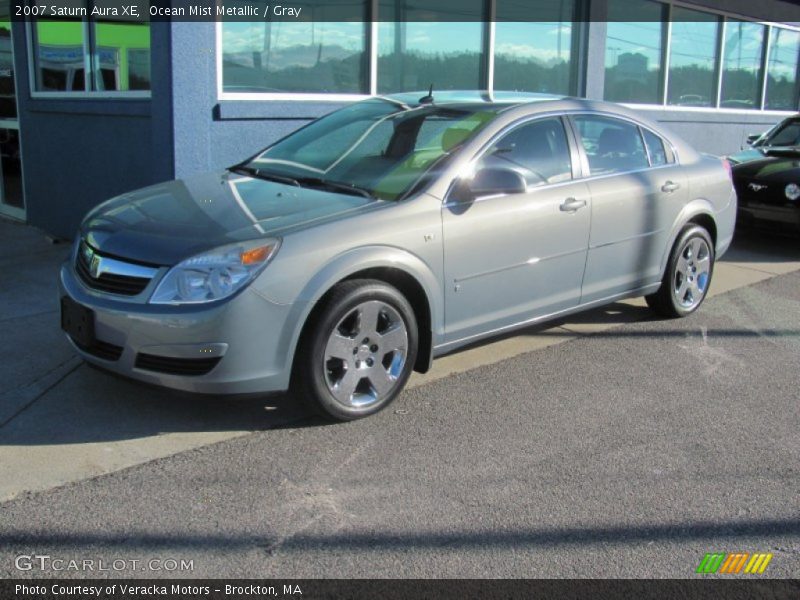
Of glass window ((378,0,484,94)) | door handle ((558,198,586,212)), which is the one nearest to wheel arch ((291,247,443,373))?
door handle ((558,198,586,212))

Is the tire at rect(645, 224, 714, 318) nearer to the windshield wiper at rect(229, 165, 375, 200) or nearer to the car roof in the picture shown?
the car roof

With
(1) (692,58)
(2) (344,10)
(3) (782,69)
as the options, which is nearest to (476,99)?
(2) (344,10)

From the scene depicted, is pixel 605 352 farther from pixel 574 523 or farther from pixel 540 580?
pixel 540 580

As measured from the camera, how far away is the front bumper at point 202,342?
3.82 m

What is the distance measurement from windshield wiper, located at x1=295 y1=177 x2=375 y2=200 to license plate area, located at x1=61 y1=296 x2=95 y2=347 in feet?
4.64

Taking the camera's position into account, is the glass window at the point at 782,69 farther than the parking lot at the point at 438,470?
Yes

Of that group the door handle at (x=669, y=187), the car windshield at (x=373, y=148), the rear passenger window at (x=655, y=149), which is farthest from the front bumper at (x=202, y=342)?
the rear passenger window at (x=655, y=149)

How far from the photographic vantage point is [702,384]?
5125mm

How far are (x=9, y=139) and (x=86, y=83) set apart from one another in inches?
90.5

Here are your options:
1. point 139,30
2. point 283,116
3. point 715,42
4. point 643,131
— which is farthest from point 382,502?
point 715,42

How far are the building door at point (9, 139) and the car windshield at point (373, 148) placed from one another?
5.63 m

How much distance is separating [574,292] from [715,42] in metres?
10.4

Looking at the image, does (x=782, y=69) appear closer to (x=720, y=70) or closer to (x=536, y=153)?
(x=720, y=70)

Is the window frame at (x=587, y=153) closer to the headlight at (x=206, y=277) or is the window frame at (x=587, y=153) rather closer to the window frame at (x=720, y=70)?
the headlight at (x=206, y=277)
